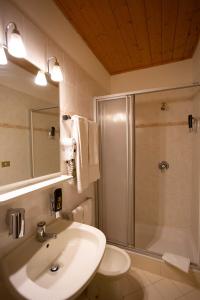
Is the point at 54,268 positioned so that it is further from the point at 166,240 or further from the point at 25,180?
the point at 166,240

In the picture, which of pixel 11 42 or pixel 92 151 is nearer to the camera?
pixel 11 42

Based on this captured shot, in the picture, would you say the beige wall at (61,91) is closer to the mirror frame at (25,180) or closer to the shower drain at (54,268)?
the mirror frame at (25,180)

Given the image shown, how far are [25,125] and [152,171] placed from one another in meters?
1.96

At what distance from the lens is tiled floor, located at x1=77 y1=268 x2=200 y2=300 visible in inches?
55.7

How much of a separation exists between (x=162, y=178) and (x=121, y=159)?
3.03 feet

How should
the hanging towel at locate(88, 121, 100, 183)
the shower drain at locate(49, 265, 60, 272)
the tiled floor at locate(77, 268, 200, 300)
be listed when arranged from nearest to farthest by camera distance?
the shower drain at locate(49, 265, 60, 272) → the tiled floor at locate(77, 268, 200, 300) → the hanging towel at locate(88, 121, 100, 183)

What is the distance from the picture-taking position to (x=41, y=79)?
3.78 feet

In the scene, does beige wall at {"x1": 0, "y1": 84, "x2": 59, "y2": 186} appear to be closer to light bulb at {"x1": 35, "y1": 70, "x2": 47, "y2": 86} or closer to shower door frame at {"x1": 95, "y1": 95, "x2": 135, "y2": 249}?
light bulb at {"x1": 35, "y1": 70, "x2": 47, "y2": 86}

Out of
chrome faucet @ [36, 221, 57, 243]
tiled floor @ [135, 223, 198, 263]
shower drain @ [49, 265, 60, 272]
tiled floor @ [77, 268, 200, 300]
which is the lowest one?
tiled floor @ [77, 268, 200, 300]

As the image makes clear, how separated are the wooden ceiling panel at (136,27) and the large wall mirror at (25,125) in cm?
72

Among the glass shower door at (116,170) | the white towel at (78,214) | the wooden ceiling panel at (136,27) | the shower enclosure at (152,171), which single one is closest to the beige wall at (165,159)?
the shower enclosure at (152,171)

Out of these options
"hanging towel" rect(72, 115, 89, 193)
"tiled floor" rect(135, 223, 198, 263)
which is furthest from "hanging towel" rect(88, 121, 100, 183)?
"tiled floor" rect(135, 223, 198, 263)

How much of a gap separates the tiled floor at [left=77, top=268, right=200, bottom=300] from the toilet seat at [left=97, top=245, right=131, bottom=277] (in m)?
0.10

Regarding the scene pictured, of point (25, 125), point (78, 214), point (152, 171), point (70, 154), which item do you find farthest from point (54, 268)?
point (152, 171)
